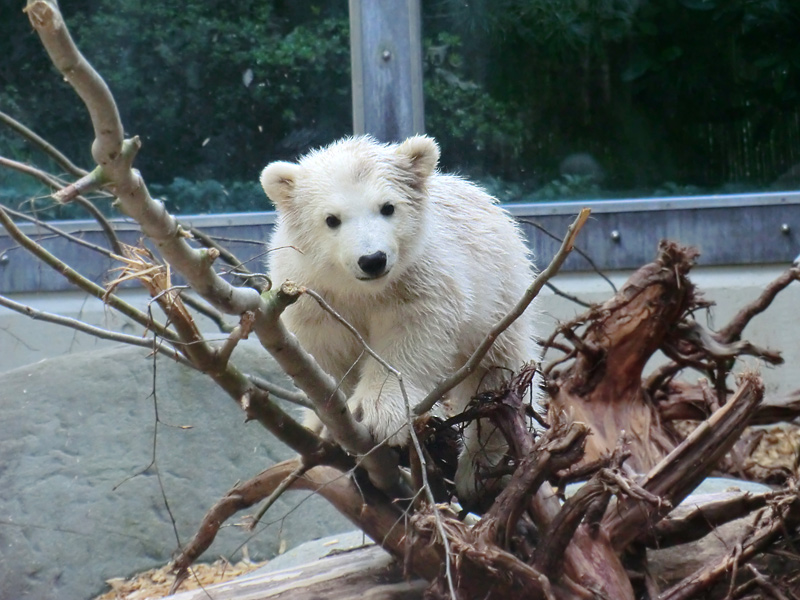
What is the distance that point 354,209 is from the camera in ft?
10.7

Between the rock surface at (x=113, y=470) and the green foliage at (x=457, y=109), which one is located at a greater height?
the green foliage at (x=457, y=109)

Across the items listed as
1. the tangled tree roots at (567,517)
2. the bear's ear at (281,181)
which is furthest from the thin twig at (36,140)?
the tangled tree roots at (567,517)

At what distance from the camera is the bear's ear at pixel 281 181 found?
11.5ft

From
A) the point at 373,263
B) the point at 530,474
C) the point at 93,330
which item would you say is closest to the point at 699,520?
the point at 530,474

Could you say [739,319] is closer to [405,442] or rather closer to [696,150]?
[696,150]

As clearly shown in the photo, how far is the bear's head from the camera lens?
3.14 metres

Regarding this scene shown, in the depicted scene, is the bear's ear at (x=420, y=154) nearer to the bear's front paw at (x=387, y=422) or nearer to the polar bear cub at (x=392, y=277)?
the polar bear cub at (x=392, y=277)

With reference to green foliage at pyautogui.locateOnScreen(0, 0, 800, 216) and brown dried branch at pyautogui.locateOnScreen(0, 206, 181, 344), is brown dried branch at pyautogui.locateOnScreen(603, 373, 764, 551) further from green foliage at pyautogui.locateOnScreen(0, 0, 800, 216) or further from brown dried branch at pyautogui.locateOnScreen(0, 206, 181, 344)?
green foliage at pyautogui.locateOnScreen(0, 0, 800, 216)

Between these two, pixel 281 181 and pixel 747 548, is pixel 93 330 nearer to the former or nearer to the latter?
pixel 281 181

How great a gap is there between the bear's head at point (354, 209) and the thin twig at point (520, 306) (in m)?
0.63

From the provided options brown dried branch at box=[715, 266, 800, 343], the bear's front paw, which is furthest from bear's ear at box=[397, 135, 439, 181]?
brown dried branch at box=[715, 266, 800, 343]

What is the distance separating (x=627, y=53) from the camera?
6664 mm

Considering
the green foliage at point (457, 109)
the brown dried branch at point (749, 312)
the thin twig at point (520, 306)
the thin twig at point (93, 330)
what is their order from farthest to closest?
1. the green foliage at point (457, 109)
2. the brown dried branch at point (749, 312)
3. the thin twig at point (93, 330)
4. the thin twig at point (520, 306)

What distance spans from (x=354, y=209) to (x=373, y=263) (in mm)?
340
